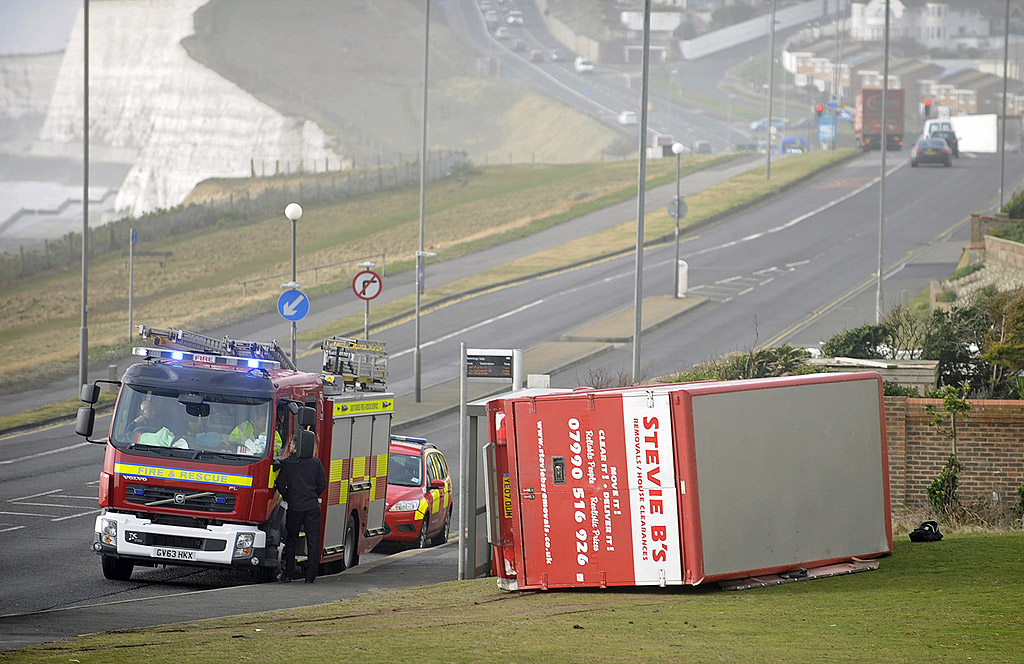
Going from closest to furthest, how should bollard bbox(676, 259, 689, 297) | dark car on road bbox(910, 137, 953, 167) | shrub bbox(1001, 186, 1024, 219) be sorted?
bollard bbox(676, 259, 689, 297) → shrub bbox(1001, 186, 1024, 219) → dark car on road bbox(910, 137, 953, 167)

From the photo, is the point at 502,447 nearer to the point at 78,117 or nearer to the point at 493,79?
the point at 493,79

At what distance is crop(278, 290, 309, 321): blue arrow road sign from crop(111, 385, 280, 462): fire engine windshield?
10.6 m

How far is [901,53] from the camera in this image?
161375mm

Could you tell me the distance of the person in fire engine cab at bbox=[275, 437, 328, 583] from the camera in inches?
548

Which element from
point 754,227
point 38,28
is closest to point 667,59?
point 38,28

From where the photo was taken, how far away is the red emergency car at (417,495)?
18.8 metres

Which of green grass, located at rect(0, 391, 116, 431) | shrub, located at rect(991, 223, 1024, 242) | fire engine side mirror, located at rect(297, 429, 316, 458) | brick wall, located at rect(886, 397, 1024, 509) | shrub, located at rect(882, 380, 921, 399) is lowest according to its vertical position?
green grass, located at rect(0, 391, 116, 431)

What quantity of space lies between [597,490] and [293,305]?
1465 centimetres

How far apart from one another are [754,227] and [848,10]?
405 feet

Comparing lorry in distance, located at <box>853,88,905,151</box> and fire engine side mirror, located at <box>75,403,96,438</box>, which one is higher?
lorry in distance, located at <box>853,88,905,151</box>

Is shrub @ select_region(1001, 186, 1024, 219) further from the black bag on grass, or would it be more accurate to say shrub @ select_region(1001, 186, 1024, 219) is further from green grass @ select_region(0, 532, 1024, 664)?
green grass @ select_region(0, 532, 1024, 664)

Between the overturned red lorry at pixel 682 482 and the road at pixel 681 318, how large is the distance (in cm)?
290

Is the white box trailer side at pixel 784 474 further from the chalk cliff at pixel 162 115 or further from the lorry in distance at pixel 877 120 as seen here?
the chalk cliff at pixel 162 115

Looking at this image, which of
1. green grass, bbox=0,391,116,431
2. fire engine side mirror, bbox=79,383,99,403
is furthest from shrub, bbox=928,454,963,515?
green grass, bbox=0,391,116,431
